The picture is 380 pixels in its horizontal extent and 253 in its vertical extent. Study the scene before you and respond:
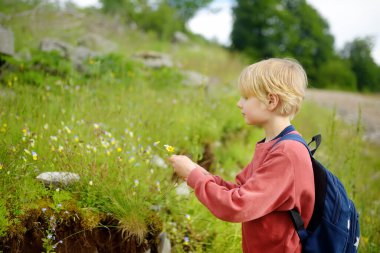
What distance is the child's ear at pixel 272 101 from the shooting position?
5.94ft

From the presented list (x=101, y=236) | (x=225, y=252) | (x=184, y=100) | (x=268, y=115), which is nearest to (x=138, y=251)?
(x=101, y=236)

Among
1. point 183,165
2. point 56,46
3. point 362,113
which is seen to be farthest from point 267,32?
point 183,165

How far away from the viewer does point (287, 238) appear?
67.0 inches

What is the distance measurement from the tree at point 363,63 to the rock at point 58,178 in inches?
1624

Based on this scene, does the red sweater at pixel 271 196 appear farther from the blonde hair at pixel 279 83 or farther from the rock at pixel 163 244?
the rock at pixel 163 244

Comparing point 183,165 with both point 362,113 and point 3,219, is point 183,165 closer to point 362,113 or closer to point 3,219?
point 3,219

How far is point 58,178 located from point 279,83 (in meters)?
1.48

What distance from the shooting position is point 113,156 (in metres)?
2.70

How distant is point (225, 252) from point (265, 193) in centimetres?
137

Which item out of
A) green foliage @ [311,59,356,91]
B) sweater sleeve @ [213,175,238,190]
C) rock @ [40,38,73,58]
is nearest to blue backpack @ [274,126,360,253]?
sweater sleeve @ [213,175,238,190]

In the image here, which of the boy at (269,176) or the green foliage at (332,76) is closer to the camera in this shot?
the boy at (269,176)

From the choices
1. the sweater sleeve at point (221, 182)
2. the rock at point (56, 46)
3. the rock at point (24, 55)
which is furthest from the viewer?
the rock at point (56, 46)

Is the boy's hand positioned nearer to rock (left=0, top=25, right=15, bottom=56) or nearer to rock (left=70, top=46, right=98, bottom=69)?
rock (left=0, top=25, right=15, bottom=56)

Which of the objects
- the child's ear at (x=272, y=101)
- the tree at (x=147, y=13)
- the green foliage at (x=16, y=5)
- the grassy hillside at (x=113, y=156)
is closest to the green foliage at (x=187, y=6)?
the tree at (x=147, y=13)
